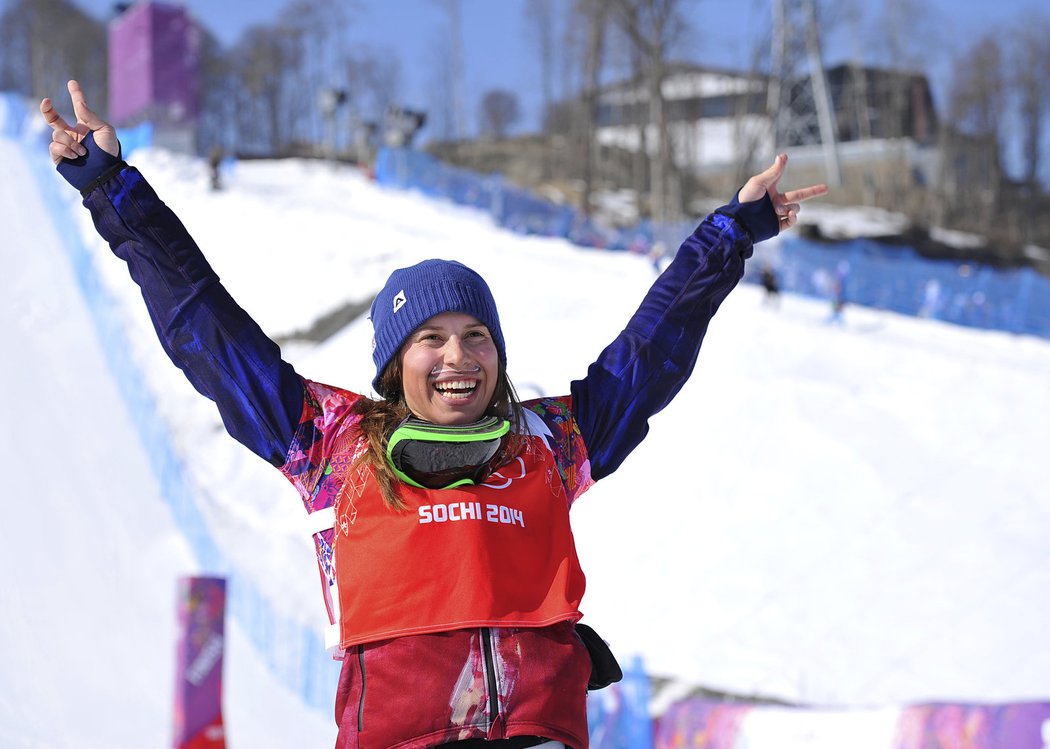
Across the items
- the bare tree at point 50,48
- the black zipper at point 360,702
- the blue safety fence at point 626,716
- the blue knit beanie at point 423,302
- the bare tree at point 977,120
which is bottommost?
the blue safety fence at point 626,716

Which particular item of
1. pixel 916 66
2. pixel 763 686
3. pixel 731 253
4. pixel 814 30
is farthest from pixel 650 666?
pixel 916 66

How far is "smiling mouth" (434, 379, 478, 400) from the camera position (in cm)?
193

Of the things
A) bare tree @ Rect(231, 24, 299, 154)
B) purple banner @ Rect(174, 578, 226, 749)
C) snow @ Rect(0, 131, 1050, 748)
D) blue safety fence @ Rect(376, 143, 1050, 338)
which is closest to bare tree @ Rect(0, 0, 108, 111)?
bare tree @ Rect(231, 24, 299, 154)

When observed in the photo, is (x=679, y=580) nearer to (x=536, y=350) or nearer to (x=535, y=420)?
(x=536, y=350)

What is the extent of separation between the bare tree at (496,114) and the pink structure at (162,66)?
18.7m

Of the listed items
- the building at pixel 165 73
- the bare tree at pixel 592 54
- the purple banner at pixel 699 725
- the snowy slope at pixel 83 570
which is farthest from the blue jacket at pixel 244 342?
the building at pixel 165 73

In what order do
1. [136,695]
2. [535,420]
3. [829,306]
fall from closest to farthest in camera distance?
1. [535,420]
2. [136,695]
3. [829,306]

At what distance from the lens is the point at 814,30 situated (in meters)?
32.7

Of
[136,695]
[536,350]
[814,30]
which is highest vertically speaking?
[814,30]

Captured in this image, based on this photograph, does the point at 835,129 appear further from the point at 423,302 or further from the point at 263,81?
the point at 423,302

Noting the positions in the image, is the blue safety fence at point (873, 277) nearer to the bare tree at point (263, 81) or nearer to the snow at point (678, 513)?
the snow at point (678, 513)

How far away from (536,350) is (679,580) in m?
4.19

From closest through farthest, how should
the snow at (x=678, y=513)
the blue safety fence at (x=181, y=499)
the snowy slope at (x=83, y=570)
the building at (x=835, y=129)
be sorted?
the snowy slope at (x=83, y=570) < the blue safety fence at (x=181, y=499) < the snow at (x=678, y=513) < the building at (x=835, y=129)

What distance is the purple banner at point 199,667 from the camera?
5934mm
